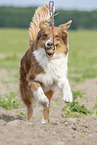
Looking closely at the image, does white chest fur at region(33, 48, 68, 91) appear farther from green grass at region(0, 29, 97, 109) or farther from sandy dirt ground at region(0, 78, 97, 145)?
green grass at region(0, 29, 97, 109)

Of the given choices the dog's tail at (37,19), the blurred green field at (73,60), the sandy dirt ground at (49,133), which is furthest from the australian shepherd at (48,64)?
the blurred green field at (73,60)

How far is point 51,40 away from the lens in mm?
4961

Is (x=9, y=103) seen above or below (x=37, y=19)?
below

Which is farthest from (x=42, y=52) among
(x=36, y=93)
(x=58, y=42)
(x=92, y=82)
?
(x=92, y=82)

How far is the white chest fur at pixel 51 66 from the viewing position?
16.9ft

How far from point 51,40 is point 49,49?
0.48 feet

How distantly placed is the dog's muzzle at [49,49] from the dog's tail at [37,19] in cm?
109

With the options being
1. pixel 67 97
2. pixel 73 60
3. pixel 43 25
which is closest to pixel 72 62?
pixel 73 60

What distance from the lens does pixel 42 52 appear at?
512 centimetres

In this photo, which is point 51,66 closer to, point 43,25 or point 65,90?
point 65,90

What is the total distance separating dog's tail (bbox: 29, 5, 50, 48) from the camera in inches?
238

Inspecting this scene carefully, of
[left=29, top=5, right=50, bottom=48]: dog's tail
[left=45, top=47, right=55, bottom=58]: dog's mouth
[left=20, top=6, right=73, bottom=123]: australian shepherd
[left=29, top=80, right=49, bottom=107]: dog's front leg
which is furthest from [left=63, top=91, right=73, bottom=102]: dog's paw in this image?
[left=29, top=5, right=50, bottom=48]: dog's tail

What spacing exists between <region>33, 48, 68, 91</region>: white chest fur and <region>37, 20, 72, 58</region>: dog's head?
9 centimetres

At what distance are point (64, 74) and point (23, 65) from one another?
1113mm
